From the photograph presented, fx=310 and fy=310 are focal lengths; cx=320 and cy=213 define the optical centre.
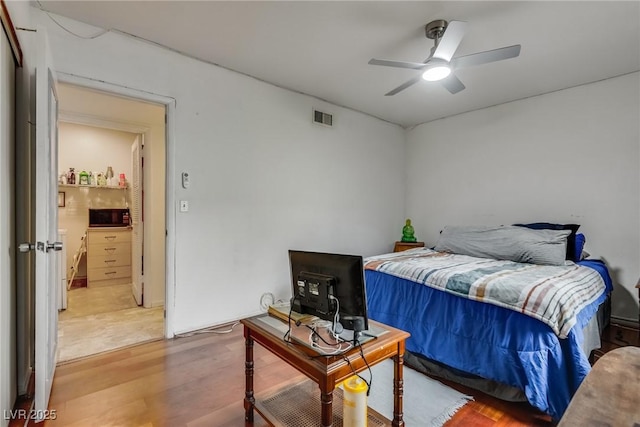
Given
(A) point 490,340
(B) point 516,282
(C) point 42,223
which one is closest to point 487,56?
(B) point 516,282

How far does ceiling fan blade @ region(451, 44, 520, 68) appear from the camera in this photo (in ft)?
6.70

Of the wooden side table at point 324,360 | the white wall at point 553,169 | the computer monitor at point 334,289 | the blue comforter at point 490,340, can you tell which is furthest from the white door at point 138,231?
the white wall at point 553,169

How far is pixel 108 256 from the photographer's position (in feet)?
15.1

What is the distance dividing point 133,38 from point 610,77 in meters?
4.41

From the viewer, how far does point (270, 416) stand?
150 centimetres

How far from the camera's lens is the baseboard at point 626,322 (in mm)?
2938

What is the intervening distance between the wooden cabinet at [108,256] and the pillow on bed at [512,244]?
4530mm

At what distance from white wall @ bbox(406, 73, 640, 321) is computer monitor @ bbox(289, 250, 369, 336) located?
3240 mm

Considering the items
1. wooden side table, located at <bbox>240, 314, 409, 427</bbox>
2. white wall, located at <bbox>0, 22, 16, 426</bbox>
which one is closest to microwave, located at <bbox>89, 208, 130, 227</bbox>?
white wall, located at <bbox>0, 22, 16, 426</bbox>

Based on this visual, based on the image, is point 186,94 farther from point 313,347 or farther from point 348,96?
point 313,347

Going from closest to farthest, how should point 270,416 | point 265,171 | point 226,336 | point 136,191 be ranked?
point 270,416, point 226,336, point 265,171, point 136,191

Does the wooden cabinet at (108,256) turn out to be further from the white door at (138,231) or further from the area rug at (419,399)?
the area rug at (419,399)

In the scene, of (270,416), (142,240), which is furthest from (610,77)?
(142,240)

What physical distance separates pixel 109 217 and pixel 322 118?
12.0 feet
